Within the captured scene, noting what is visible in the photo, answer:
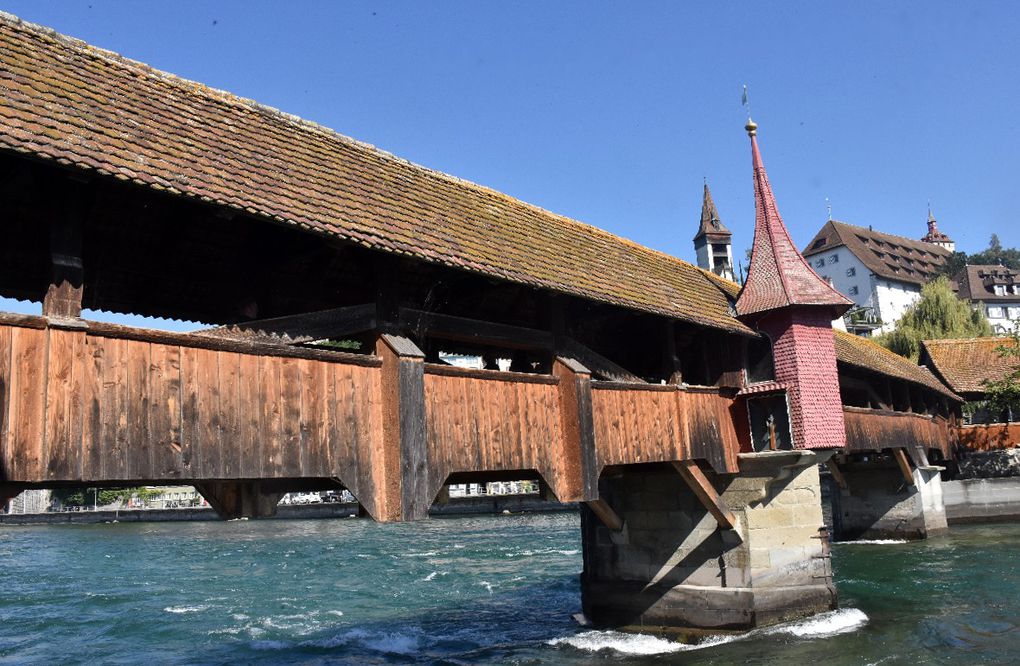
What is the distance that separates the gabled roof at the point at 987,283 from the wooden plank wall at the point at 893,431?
141 feet

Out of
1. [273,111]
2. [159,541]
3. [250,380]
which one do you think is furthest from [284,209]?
[159,541]

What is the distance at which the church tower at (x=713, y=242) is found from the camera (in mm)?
45844

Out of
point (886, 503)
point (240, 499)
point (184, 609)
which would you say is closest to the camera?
point (240, 499)

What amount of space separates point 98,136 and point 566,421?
487 centimetres

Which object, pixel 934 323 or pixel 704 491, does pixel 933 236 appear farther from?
pixel 704 491

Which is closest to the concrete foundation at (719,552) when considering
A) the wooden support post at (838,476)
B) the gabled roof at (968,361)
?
the wooden support post at (838,476)

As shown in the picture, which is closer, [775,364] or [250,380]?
[250,380]

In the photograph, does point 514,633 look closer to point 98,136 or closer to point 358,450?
point 358,450

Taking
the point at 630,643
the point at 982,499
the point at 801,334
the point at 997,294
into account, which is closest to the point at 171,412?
the point at 630,643

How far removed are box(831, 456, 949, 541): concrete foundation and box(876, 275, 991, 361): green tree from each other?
18.4m

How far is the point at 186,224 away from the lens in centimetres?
692

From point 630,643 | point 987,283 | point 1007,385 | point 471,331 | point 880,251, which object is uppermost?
point 880,251

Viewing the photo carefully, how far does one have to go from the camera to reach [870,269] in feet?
194

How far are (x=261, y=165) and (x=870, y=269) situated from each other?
5931 centimetres
